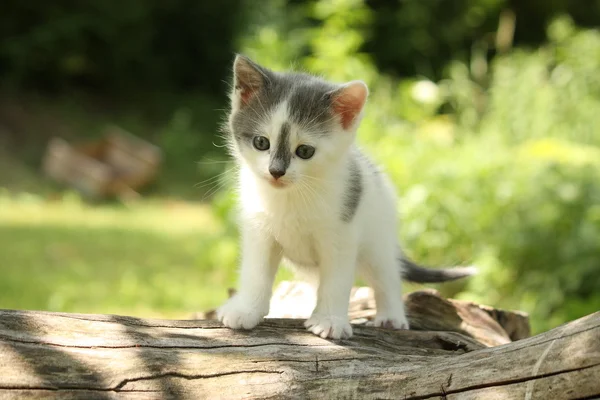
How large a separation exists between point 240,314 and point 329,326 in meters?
0.34

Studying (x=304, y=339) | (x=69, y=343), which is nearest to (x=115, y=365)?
(x=69, y=343)

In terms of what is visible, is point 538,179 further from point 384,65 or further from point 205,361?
point 384,65

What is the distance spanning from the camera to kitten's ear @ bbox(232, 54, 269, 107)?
287 centimetres

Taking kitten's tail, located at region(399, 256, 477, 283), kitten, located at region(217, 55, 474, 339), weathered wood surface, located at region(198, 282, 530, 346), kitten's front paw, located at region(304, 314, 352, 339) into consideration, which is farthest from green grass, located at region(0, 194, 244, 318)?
kitten's front paw, located at region(304, 314, 352, 339)

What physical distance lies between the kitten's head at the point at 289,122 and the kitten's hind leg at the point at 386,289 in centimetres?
59

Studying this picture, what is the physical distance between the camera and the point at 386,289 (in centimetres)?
326

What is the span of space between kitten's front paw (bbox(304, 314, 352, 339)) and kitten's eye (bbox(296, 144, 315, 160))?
64 centimetres

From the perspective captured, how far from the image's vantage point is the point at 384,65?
11500mm

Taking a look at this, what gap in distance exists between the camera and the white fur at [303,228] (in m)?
2.78

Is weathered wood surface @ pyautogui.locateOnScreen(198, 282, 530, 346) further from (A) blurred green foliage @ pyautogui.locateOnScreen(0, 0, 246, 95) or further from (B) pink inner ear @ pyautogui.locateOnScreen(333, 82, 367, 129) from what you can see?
(A) blurred green foliage @ pyautogui.locateOnScreen(0, 0, 246, 95)

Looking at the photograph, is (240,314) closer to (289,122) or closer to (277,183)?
(277,183)

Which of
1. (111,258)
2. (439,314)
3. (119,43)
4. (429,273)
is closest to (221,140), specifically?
(429,273)

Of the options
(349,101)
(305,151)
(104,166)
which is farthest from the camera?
(104,166)

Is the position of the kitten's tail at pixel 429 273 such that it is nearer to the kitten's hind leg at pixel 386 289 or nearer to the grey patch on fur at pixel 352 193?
the kitten's hind leg at pixel 386 289
